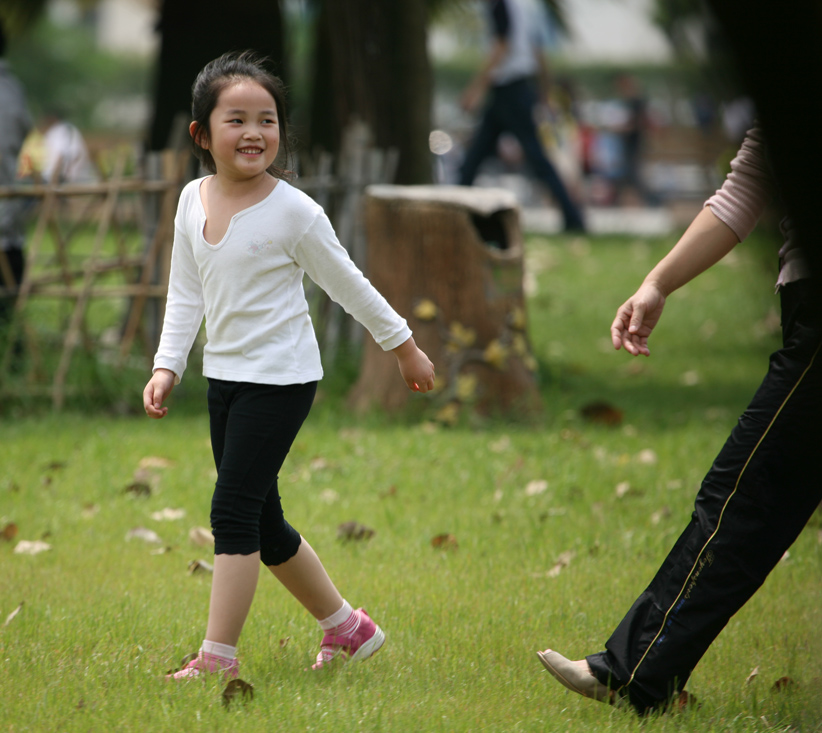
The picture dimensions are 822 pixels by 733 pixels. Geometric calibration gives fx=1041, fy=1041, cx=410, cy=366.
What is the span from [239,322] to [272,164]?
1.38 feet

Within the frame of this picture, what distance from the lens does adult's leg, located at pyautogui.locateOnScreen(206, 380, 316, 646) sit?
7.71 ft

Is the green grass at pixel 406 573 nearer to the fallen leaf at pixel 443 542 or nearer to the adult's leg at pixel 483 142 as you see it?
the fallen leaf at pixel 443 542

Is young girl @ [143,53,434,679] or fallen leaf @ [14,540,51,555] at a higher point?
young girl @ [143,53,434,679]

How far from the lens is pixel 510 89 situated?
10.2 m

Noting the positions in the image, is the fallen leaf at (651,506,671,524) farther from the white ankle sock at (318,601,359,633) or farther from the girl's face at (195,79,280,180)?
the girl's face at (195,79,280,180)

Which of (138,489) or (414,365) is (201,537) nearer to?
(138,489)

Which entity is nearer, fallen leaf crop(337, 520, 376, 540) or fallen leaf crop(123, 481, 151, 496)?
fallen leaf crop(337, 520, 376, 540)

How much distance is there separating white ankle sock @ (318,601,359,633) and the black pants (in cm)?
69

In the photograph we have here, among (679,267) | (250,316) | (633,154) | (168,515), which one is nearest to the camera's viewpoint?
(679,267)

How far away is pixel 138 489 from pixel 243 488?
1.91 m

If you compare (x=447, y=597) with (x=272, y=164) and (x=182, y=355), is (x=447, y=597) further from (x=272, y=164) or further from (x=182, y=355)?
(x=272, y=164)

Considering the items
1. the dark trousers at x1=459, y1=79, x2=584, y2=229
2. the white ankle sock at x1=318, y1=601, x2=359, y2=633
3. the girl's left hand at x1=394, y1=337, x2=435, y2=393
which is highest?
the dark trousers at x1=459, y1=79, x2=584, y2=229

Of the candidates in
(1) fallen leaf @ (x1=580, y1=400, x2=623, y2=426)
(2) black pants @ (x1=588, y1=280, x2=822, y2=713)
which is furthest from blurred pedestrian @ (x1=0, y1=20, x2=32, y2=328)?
(2) black pants @ (x1=588, y1=280, x2=822, y2=713)

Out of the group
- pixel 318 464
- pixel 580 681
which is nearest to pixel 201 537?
pixel 318 464
